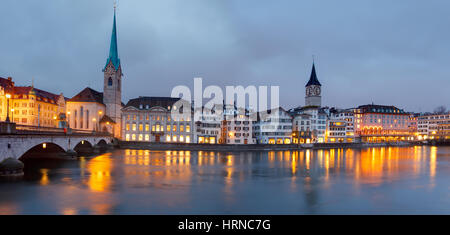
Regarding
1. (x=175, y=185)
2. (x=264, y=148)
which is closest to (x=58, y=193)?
(x=175, y=185)

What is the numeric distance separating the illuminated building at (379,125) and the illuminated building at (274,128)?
5328 centimetres

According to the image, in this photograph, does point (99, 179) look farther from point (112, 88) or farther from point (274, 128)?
point (274, 128)

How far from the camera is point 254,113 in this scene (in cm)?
9525

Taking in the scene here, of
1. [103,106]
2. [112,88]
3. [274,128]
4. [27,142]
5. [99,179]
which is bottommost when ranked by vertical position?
[99,179]

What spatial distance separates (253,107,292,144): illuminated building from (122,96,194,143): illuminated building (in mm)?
22753

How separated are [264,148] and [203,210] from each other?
199 feet

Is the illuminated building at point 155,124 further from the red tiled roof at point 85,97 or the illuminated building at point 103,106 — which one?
the red tiled roof at point 85,97

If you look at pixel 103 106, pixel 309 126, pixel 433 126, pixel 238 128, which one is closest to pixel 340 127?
pixel 309 126

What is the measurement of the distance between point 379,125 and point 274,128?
68915mm

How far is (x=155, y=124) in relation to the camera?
85562 millimetres

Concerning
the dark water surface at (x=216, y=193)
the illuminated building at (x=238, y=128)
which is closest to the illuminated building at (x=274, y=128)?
the illuminated building at (x=238, y=128)

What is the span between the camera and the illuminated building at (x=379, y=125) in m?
131

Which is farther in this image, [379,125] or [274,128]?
[379,125]

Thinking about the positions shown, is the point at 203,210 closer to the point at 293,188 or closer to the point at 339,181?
the point at 293,188
